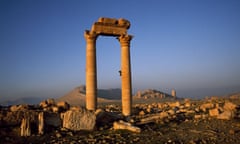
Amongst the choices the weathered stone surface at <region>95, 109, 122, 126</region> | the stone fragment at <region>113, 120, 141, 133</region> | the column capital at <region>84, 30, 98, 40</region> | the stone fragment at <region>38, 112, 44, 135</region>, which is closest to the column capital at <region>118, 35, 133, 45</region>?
the column capital at <region>84, 30, 98, 40</region>

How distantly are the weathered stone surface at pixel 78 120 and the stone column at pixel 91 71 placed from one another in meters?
7.73

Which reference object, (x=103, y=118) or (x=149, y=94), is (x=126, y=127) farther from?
(x=149, y=94)

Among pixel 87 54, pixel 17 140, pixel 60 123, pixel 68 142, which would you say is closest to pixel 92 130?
pixel 60 123

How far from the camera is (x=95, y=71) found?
19844 mm

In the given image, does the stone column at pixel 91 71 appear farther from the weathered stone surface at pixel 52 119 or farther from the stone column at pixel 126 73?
the weathered stone surface at pixel 52 119

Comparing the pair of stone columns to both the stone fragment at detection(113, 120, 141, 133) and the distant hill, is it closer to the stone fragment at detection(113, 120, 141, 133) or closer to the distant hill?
the stone fragment at detection(113, 120, 141, 133)

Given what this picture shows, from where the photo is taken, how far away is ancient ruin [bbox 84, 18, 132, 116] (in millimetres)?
19453

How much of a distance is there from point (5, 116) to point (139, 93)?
6928cm

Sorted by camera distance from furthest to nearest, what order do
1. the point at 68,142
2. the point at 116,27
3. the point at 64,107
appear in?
1. the point at 116,27
2. the point at 64,107
3. the point at 68,142

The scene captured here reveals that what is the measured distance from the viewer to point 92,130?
1170 cm

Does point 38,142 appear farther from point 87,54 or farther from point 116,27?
point 116,27

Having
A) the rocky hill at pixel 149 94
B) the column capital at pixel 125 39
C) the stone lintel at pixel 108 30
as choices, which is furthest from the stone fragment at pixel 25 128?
the rocky hill at pixel 149 94

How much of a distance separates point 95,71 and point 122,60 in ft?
8.54

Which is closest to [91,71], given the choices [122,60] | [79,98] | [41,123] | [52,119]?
[122,60]
